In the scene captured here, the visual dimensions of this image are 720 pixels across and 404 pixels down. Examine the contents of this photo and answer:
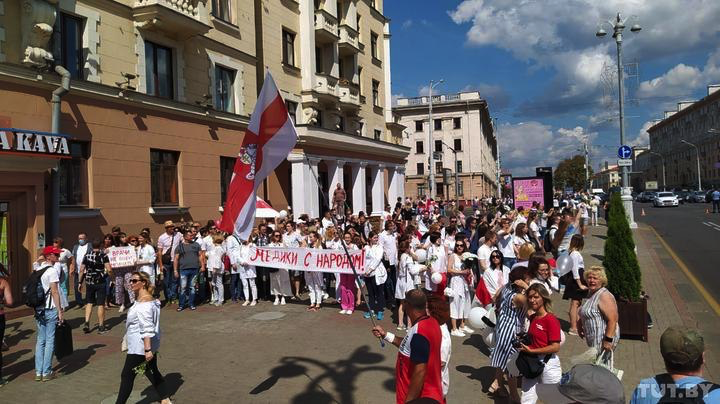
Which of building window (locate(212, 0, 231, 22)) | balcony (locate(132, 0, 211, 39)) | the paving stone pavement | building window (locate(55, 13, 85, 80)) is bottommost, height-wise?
the paving stone pavement

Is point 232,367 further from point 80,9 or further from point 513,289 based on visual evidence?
point 80,9

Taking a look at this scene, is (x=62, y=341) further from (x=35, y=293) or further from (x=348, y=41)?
(x=348, y=41)

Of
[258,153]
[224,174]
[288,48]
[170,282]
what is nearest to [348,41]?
[288,48]

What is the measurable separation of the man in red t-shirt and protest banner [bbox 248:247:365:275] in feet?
22.2

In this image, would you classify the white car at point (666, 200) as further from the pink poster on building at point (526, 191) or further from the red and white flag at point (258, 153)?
the red and white flag at point (258, 153)

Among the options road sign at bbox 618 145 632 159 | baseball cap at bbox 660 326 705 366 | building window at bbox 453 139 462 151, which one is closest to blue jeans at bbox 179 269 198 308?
baseball cap at bbox 660 326 705 366

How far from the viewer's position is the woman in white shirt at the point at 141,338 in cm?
572

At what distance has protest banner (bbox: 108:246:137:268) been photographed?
11.1 metres

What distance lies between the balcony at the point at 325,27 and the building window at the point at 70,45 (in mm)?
15248

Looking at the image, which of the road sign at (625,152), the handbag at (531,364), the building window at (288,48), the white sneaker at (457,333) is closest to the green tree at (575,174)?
the road sign at (625,152)

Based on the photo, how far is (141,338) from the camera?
5.81 metres

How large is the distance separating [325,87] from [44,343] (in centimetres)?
2253

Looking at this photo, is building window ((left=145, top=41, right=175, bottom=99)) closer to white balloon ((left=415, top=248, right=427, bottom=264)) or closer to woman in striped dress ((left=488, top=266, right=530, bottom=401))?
white balloon ((left=415, top=248, right=427, bottom=264))

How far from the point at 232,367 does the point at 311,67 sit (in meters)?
22.0
